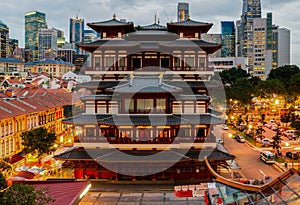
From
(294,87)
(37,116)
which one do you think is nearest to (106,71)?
(37,116)

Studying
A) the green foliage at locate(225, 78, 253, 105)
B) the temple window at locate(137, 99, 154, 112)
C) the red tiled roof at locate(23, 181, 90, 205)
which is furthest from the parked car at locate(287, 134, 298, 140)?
the red tiled roof at locate(23, 181, 90, 205)

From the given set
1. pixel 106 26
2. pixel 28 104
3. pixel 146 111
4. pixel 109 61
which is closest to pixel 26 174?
pixel 146 111

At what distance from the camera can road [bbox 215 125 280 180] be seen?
41625 millimetres

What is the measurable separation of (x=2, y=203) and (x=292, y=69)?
106 m

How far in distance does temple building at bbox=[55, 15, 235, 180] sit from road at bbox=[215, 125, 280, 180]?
7.01m

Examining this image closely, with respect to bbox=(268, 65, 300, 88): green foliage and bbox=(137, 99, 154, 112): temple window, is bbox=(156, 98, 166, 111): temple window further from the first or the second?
bbox=(268, 65, 300, 88): green foliage

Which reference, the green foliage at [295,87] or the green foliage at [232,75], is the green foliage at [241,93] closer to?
the green foliage at [295,87]

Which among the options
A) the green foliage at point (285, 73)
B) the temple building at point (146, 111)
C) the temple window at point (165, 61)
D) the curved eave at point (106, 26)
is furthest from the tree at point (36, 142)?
the green foliage at point (285, 73)

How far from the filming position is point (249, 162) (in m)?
47.6

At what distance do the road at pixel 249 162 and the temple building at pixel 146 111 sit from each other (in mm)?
7011

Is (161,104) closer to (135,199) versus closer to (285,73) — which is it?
(135,199)

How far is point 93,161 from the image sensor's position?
121ft

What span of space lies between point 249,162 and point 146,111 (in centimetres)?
1944

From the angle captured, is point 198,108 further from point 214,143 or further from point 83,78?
point 83,78
